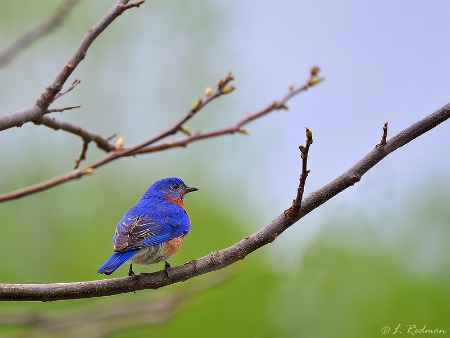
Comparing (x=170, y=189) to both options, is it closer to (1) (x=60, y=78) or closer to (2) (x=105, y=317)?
(2) (x=105, y=317)

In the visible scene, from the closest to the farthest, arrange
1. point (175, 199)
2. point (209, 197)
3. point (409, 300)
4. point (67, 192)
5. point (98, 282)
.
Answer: point (98, 282), point (175, 199), point (409, 300), point (209, 197), point (67, 192)

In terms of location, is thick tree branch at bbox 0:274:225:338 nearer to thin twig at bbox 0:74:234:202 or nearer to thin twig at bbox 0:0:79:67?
thin twig at bbox 0:74:234:202

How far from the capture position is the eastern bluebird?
4.77m

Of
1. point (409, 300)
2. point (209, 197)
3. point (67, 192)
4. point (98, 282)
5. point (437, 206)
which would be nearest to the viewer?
point (98, 282)

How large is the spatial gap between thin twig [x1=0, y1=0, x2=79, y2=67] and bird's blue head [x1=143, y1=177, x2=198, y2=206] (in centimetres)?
278

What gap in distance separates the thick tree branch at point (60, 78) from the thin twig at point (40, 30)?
0.52ft

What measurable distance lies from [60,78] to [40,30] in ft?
0.80

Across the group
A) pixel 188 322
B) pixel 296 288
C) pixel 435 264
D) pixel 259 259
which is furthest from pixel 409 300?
pixel 188 322

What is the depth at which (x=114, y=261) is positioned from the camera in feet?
14.7

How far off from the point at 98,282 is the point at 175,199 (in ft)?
8.79

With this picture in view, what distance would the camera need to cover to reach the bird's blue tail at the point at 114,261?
422cm

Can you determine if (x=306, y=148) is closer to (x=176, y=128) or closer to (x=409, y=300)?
(x=176, y=128)

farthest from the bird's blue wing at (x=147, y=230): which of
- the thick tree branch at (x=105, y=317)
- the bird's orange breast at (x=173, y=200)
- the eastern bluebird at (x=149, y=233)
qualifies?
the bird's orange breast at (x=173, y=200)

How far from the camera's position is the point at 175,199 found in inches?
246
